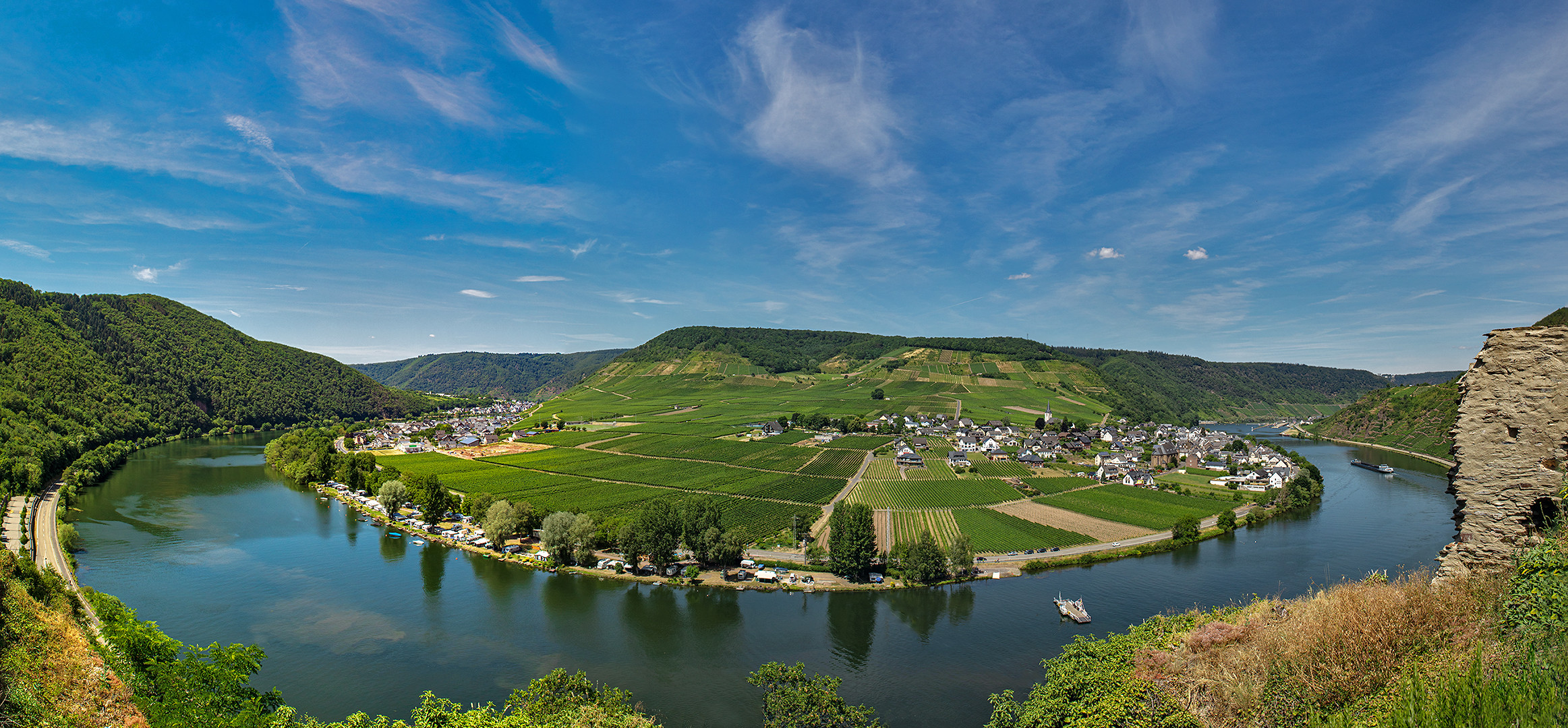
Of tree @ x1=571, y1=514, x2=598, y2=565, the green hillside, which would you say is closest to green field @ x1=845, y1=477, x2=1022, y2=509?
tree @ x1=571, y1=514, x2=598, y2=565

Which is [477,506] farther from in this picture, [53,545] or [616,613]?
[53,545]

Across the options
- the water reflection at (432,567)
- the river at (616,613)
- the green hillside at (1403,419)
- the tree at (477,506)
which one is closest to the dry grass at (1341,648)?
the river at (616,613)

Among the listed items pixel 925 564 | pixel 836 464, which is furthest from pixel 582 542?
pixel 836 464

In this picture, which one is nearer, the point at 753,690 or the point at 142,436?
the point at 753,690

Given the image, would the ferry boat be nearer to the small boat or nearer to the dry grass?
the small boat

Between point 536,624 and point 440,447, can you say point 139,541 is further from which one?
point 440,447

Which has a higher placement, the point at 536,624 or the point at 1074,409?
the point at 1074,409

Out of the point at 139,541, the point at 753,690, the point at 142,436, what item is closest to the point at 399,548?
the point at 139,541

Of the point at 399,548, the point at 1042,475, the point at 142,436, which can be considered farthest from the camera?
the point at 142,436
